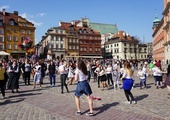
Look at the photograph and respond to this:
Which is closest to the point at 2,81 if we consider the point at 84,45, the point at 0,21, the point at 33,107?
the point at 33,107

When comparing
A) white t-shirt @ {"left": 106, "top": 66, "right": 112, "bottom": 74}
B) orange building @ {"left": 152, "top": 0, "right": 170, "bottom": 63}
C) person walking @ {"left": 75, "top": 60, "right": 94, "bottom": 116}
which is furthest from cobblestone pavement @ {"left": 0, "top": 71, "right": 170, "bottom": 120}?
orange building @ {"left": 152, "top": 0, "right": 170, "bottom": 63}

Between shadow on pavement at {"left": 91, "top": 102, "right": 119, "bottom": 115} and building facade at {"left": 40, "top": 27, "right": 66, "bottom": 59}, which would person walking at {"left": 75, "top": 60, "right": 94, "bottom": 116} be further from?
building facade at {"left": 40, "top": 27, "right": 66, "bottom": 59}

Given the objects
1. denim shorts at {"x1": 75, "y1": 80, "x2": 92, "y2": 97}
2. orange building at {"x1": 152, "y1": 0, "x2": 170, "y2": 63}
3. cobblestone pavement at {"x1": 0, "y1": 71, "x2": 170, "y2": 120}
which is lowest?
cobblestone pavement at {"x1": 0, "y1": 71, "x2": 170, "y2": 120}

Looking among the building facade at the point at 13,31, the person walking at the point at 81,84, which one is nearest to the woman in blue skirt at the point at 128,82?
the person walking at the point at 81,84

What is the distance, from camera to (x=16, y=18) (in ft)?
234

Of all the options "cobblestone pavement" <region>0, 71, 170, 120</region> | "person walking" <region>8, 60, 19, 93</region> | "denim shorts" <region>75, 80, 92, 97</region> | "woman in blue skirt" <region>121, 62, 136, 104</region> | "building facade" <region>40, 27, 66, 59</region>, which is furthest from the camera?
"building facade" <region>40, 27, 66, 59</region>

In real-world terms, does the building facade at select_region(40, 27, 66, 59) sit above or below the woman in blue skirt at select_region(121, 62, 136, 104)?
above

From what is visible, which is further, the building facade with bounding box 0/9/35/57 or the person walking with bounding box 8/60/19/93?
the building facade with bounding box 0/9/35/57

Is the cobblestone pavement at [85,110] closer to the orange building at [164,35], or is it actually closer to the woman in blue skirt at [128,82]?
the woman in blue skirt at [128,82]

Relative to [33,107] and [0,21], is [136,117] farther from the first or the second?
[0,21]

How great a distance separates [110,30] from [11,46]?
202 feet

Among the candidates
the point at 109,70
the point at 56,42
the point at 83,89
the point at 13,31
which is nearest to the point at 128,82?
the point at 83,89

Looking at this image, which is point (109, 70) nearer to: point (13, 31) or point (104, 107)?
point (104, 107)

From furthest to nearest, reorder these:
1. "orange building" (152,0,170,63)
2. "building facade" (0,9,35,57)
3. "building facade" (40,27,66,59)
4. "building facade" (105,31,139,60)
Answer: "building facade" (105,31,139,60) → "building facade" (40,27,66,59) → "building facade" (0,9,35,57) → "orange building" (152,0,170,63)
